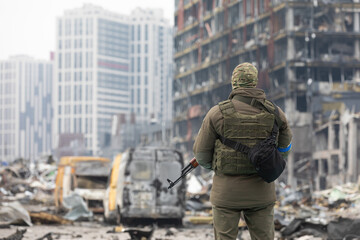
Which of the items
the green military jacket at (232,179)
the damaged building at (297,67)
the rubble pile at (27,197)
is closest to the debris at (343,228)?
the green military jacket at (232,179)

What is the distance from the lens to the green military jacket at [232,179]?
189 inches

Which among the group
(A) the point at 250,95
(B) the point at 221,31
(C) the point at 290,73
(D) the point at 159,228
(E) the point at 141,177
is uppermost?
(B) the point at 221,31

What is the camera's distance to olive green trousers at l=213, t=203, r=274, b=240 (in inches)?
190

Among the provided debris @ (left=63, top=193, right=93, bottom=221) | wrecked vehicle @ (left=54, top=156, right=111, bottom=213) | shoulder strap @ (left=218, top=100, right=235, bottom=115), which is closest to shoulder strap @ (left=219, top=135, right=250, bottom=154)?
shoulder strap @ (left=218, top=100, right=235, bottom=115)

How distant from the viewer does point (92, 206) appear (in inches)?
714

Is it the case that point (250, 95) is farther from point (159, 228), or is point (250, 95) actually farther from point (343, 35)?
point (343, 35)

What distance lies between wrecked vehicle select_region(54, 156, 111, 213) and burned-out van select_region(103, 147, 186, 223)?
3.76 metres

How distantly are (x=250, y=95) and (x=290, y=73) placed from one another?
5913cm

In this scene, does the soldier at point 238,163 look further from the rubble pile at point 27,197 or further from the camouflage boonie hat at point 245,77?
the rubble pile at point 27,197

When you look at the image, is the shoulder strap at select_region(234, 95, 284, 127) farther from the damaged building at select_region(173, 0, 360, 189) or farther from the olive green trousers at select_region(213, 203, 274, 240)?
the damaged building at select_region(173, 0, 360, 189)

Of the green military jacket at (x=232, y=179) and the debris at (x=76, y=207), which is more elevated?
the green military jacket at (x=232, y=179)

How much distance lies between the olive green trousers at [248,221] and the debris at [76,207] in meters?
12.1

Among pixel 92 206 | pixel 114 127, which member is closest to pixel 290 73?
pixel 92 206

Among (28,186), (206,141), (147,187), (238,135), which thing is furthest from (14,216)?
(28,186)
